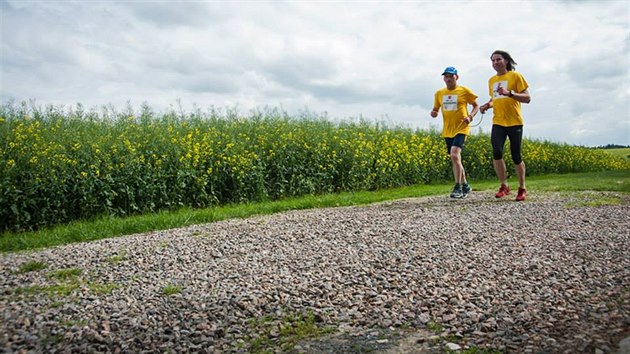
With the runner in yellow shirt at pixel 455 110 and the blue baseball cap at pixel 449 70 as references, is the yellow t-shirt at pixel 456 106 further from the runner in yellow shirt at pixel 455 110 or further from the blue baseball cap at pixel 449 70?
the blue baseball cap at pixel 449 70

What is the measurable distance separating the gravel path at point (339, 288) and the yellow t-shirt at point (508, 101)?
102 inches

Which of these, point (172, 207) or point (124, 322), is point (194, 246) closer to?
point (124, 322)

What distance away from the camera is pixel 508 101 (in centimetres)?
899

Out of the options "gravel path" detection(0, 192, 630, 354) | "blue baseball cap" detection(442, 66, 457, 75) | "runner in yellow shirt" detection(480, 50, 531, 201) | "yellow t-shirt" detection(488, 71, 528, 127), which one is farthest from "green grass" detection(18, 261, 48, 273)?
"yellow t-shirt" detection(488, 71, 528, 127)

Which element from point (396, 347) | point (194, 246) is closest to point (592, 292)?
point (396, 347)

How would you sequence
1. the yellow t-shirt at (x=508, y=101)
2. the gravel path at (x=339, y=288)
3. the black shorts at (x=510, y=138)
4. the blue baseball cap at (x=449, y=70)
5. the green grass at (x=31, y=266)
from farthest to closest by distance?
1. the blue baseball cap at (x=449, y=70)
2. the black shorts at (x=510, y=138)
3. the yellow t-shirt at (x=508, y=101)
4. the green grass at (x=31, y=266)
5. the gravel path at (x=339, y=288)

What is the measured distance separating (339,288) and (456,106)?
6207 millimetres

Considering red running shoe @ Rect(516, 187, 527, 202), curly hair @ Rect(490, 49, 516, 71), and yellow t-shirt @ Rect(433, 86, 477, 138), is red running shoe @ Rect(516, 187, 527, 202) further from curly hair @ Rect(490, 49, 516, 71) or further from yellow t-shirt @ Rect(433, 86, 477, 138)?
curly hair @ Rect(490, 49, 516, 71)

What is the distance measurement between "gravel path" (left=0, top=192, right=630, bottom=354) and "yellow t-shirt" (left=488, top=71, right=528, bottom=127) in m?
2.58

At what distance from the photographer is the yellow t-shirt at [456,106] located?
Result: 961cm

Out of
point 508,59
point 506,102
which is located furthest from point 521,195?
point 508,59

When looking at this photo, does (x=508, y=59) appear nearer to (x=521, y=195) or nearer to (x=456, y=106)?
(x=456, y=106)

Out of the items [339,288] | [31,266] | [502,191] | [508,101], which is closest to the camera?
[339,288]

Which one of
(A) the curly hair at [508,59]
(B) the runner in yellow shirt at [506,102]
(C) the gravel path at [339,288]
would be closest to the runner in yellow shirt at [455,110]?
(B) the runner in yellow shirt at [506,102]
